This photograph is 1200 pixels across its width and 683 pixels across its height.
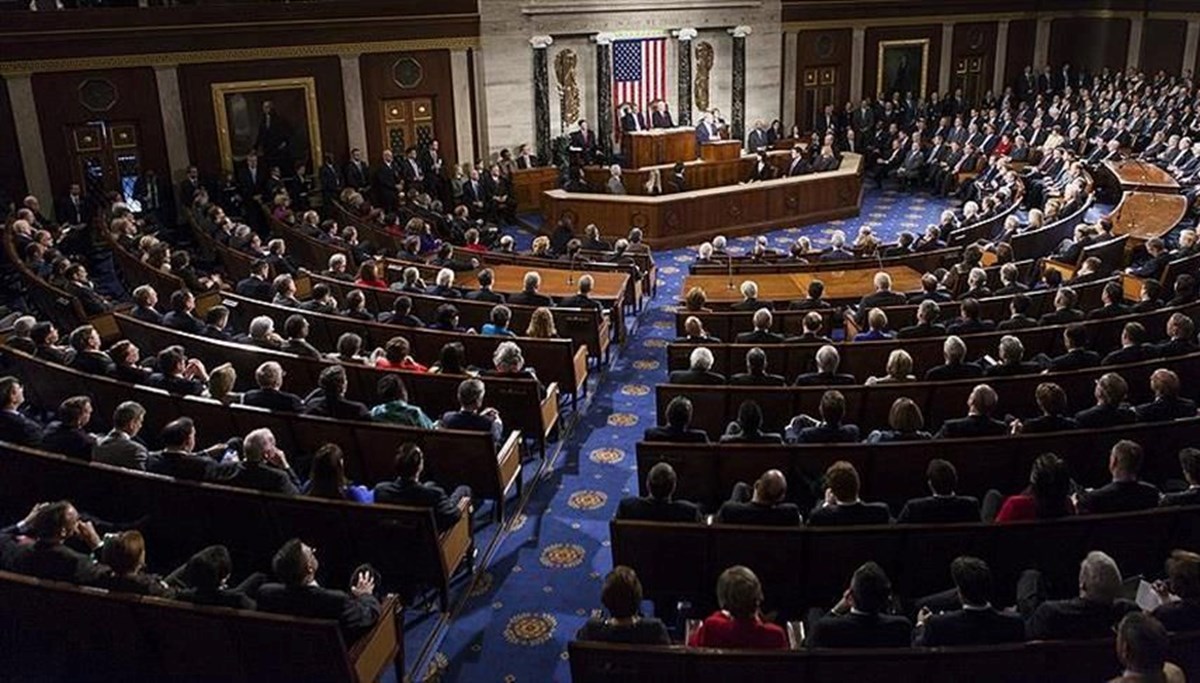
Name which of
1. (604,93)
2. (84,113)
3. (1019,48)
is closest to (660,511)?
(84,113)

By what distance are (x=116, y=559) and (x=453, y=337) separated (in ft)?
14.3

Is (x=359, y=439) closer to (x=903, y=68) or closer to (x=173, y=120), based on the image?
(x=173, y=120)

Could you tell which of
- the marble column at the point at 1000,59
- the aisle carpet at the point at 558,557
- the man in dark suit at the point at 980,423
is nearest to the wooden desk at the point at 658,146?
the aisle carpet at the point at 558,557

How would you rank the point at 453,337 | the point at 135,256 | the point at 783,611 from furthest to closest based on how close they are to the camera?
the point at 135,256, the point at 453,337, the point at 783,611

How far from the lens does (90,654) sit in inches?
180

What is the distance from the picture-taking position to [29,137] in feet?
50.6

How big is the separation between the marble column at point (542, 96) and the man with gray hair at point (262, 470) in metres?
14.8

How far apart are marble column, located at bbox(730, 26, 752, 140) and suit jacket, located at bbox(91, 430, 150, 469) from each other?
17.6 metres

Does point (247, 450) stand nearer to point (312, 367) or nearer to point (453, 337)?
point (312, 367)

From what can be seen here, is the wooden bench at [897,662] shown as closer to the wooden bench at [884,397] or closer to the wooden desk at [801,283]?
the wooden bench at [884,397]

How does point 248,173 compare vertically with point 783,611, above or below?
above

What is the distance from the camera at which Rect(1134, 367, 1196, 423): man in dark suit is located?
6.46 metres

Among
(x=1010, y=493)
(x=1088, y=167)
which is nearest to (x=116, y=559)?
(x=1010, y=493)

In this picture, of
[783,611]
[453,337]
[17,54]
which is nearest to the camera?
[783,611]
